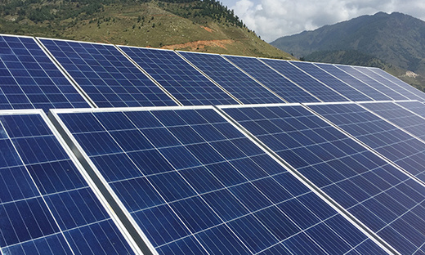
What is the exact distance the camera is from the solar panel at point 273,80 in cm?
2958

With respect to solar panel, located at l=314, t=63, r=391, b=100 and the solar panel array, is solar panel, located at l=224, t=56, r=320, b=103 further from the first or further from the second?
solar panel, located at l=314, t=63, r=391, b=100

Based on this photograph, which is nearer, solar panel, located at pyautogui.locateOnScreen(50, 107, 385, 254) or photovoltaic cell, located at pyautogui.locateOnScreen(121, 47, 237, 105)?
solar panel, located at pyautogui.locateOnScreen(50, 107, 385, 254)

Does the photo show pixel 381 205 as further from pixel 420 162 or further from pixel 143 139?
pixel 143 139

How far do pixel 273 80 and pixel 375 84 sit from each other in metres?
20.9

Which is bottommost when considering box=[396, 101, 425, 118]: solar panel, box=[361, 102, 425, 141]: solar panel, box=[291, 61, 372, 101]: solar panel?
box=[361, 102, 425, 141]: solar panel

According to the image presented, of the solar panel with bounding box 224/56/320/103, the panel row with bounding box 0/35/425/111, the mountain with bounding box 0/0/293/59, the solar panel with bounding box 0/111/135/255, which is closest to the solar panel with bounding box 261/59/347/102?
the panel row with bounding box 0/35/425/111

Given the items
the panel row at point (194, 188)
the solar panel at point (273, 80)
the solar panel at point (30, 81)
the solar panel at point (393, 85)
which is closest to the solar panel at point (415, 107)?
the solar panel at point (393, 85)

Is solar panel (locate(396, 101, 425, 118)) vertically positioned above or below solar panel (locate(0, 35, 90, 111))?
above

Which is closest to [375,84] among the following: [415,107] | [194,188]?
[415,107]

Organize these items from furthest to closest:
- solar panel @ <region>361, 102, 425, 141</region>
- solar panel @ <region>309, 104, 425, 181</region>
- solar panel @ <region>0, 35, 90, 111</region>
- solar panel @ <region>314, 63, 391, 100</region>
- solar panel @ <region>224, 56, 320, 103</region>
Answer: solar panel @ <region>314, 63, 391, 100</region>
solar panel @ <region>224, 56, 320, 103</region>
solar panel @ <region>361, 102, 425, 141</region>
solar panel @ <region>309, 104, 425, 181</region>
solar panel @ <region>0, 35, 90, 111</region>

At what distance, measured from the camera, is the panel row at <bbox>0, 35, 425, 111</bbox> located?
18.9 meters

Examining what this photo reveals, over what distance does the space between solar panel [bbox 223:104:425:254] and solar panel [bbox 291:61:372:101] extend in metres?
16.1

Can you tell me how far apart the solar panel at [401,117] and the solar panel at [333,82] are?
297 cm

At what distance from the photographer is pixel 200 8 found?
165 metres
